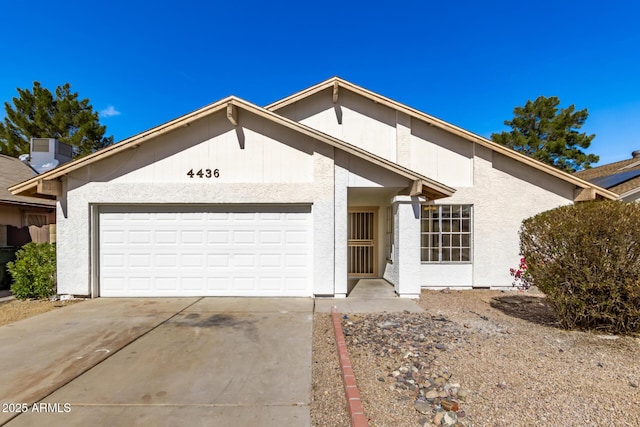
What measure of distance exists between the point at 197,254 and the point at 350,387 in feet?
19.2

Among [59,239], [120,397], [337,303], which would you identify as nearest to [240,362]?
[120,397]

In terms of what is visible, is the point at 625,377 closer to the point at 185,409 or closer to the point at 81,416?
the point at 185,409

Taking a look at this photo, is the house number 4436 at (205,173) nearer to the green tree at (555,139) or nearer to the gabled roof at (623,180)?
the gabled roof at (623,180)

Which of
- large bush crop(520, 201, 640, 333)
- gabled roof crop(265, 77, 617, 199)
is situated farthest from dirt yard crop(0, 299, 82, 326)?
large bush crop(520, 201, 640, 333)

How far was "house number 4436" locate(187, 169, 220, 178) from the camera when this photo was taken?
796 centimetres

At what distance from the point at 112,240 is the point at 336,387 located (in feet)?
23.8

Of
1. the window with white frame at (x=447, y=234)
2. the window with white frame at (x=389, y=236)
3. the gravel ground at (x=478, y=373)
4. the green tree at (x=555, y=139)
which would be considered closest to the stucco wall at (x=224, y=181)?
the window with white frame at (x=389, y=236)

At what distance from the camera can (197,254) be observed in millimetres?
8016

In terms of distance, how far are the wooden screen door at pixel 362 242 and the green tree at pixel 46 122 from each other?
897 inches

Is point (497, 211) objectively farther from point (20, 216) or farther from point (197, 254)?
point (20, 216)

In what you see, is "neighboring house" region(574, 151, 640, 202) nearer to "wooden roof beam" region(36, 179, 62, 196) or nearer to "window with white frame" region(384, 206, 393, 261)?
"window with white frame" region(384, 206, 393, 261)

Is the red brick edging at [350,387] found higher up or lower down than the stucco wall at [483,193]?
lower down

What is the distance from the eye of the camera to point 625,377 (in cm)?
384

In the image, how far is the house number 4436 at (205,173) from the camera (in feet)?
26.1
